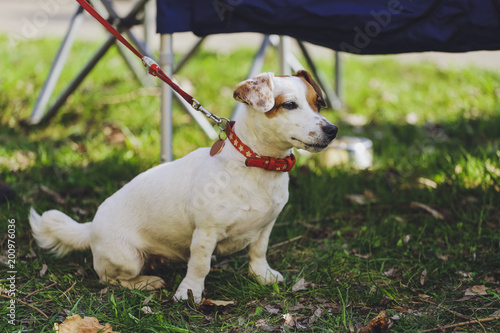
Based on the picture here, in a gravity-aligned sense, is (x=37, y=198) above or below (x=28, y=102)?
below

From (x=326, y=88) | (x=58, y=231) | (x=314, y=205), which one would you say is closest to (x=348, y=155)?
(x=314, y=205)

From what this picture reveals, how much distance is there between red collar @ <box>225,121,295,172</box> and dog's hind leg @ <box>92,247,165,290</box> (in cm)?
70

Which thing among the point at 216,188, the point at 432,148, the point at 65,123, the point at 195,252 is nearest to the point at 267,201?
the point at 216,188

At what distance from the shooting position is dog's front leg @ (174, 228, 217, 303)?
236 centimetres

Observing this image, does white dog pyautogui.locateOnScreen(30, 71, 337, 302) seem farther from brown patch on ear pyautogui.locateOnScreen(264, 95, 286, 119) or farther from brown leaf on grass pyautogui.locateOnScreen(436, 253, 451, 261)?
brown leaf on grass pyautogui.locateOnScreen(436, 253, 451, 261)

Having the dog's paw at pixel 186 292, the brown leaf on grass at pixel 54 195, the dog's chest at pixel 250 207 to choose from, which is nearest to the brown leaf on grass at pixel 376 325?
the dog's chest at pixel 250 207

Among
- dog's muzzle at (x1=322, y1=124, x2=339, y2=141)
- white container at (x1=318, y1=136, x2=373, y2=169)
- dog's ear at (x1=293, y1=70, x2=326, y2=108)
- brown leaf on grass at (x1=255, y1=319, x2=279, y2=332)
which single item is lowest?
brown leaf on grass at (x1=255, y1=319, x2=279, y2=332)

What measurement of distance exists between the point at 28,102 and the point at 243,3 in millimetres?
2573

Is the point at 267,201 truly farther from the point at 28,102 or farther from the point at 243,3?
the point at 28,102

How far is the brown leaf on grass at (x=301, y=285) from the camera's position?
251 cm

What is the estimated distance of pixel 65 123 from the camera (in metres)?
4.55

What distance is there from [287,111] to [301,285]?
83cm

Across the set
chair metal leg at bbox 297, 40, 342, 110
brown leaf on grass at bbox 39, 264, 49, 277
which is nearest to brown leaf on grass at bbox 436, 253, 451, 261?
brown leaf on grass at bbox 39, 264, 49, 277

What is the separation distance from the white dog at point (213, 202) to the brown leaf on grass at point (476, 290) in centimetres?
83
